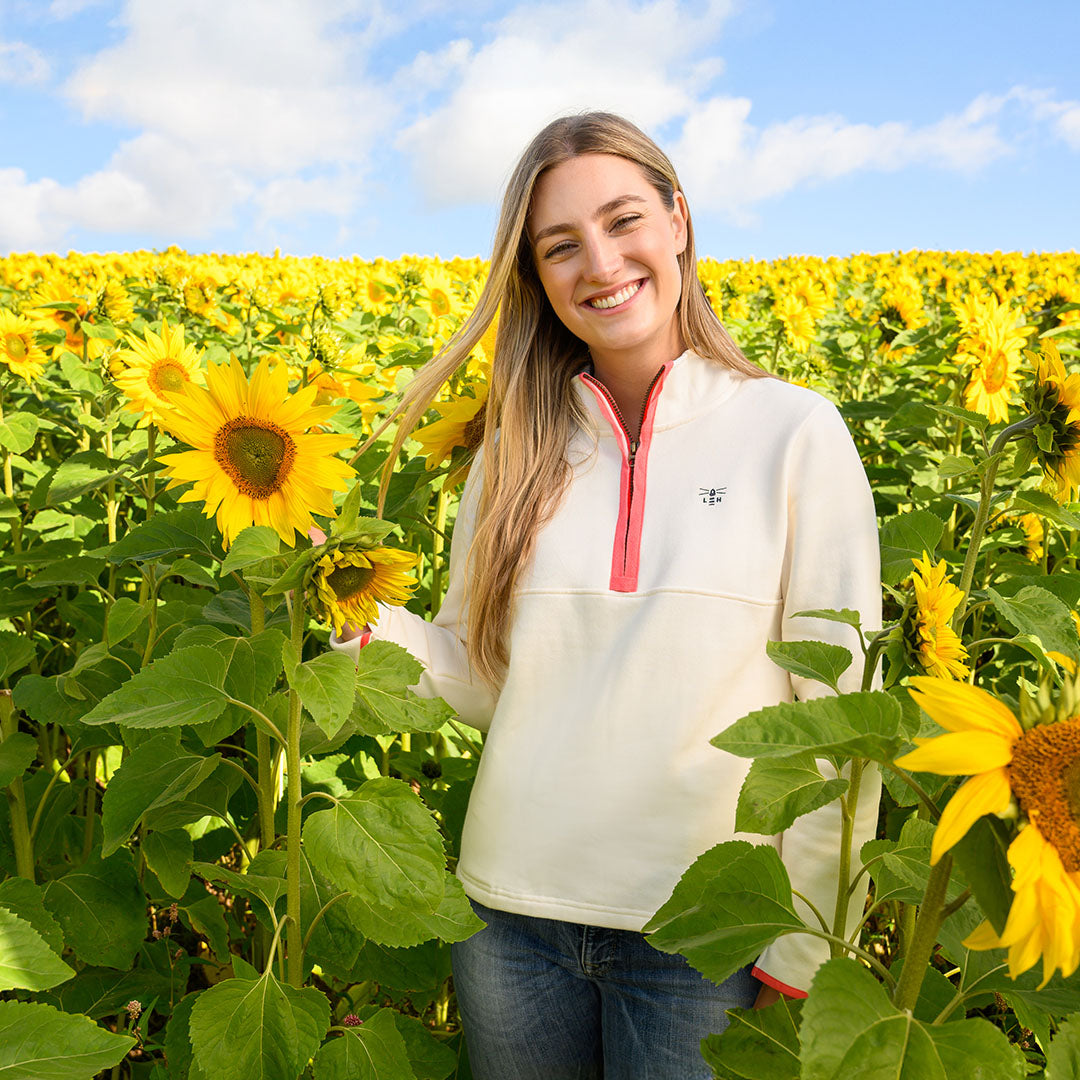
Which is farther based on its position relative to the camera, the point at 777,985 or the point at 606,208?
the point at 606,208

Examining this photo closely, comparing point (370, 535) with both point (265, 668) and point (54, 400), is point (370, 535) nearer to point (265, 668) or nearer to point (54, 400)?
point (265, 668)

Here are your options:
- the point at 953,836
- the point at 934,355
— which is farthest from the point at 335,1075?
the point at 934,355

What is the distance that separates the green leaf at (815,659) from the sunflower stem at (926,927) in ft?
1.00

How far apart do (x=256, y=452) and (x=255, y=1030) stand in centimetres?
71

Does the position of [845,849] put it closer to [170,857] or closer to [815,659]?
[815,659]

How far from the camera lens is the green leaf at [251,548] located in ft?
3.90

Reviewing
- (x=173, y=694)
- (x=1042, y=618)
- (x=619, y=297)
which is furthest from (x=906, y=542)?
(x=173, y=694)

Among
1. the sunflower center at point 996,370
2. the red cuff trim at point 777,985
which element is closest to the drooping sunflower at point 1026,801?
the red cuff trim at point 777,985

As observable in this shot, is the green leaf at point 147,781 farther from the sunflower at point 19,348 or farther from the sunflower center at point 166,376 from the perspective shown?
the sunflower at point 19,348

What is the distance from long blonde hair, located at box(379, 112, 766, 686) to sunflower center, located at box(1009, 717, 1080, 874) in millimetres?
1087

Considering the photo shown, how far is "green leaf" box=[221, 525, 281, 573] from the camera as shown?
119cm

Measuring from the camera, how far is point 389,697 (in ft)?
4.10

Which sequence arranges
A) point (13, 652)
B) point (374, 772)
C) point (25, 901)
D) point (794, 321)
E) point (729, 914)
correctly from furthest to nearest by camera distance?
point (794, 321), point (374, 772), point (13, 652), point (25, 901), point (729, 914)

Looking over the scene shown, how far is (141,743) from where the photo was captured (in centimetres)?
160
